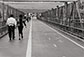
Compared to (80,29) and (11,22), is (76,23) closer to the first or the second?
(80,29)

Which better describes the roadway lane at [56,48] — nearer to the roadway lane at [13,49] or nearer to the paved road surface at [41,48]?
the paved road surface at [41,48]

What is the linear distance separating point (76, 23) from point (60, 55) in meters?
14.1

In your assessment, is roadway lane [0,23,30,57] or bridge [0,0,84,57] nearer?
roadway lane [0,23,30,57]

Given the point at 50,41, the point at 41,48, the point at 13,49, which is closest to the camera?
the point at 13,49

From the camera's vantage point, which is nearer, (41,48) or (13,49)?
(13,49)

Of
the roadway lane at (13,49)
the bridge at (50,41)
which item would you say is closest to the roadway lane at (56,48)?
the bridge at (50,41)

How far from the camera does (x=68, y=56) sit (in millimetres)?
11820

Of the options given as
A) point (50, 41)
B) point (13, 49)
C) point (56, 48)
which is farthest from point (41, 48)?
point (50, 41)

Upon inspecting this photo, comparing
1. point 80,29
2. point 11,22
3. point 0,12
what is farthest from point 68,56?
point 0,12

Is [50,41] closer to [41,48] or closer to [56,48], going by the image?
[56,48]

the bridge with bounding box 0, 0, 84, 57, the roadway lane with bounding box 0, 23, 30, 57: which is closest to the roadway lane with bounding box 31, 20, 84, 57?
the bridge with bounding box 0, 0, 84, 57

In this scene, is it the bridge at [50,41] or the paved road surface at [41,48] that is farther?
the bridge at [50,41]

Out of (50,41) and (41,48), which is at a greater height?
(41,48)

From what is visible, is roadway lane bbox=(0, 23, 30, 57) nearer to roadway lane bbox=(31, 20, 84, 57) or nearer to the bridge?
the bridge
